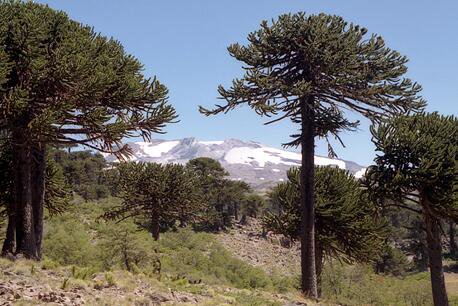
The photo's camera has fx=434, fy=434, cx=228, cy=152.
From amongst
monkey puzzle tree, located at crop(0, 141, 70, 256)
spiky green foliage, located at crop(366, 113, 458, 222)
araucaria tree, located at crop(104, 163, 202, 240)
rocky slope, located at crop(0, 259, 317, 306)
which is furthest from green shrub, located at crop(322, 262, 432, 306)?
rocky slope, located at crop(0, 259, 317, 306)

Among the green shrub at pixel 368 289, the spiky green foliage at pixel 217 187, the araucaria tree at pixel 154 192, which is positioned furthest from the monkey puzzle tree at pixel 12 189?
the spiky green foliage at pixel 217 187

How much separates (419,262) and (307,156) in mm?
49403

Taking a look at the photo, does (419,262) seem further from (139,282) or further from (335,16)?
(139,282)

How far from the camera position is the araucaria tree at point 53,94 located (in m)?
10.6

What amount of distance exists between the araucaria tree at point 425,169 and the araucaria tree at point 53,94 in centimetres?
696

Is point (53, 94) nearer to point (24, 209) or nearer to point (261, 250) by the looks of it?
point (24, 209)

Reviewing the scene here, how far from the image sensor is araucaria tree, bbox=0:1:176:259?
34.9 ft

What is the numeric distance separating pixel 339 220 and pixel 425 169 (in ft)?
16.7

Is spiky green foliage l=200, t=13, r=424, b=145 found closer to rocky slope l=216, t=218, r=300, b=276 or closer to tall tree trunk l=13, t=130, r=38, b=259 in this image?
tall tree trunk l=13, t=130, r=38, b=259

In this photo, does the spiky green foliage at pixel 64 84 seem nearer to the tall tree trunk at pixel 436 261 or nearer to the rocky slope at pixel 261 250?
the tall tree trunk at pixel 436 261

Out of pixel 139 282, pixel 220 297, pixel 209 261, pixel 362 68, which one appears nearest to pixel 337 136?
pixel 362 68

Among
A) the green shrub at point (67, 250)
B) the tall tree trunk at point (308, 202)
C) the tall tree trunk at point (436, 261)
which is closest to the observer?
the tall tree trunk at point (308, 202)

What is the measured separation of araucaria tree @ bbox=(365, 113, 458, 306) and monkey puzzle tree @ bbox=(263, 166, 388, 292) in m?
2.21

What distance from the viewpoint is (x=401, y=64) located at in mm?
14266
